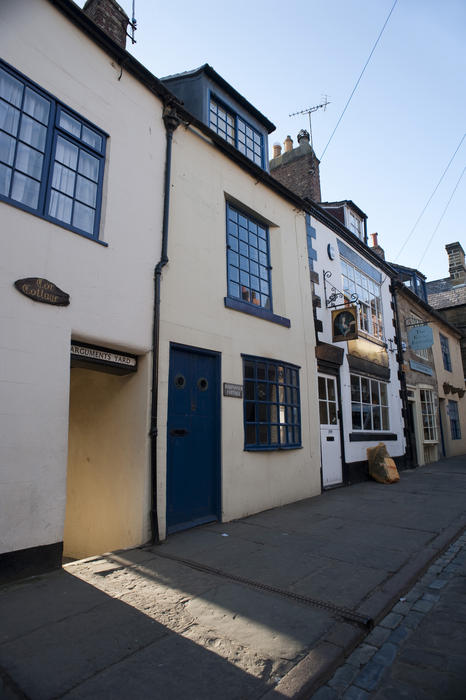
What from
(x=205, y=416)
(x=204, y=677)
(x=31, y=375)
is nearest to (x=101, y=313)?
(x=31, y=375)

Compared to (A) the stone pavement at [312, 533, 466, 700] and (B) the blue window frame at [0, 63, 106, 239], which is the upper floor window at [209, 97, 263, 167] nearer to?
(B) the blue window frame at [0, 63, 106, 239]

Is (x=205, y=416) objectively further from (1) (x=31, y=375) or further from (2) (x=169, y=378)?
(1) (x=31, y=375)

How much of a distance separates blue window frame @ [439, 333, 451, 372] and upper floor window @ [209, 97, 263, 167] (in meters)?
14.4

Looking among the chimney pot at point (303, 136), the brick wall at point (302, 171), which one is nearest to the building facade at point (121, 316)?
the brick wall at point (302, 171)

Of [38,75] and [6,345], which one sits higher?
[38,75]

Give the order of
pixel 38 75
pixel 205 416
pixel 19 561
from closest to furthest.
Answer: pixel 19 561
pixel 38 75
pixel 205 416

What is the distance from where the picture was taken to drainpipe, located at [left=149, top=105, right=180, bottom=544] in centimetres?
493

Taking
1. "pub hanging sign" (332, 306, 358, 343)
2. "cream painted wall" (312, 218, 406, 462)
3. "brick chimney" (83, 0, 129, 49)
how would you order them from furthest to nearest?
"cream painted wall" (312, 218, 406, 462)
"pub hanging sign" (332, 306, 358, 343)
"brick chimney" (83, 0, 129, 49)

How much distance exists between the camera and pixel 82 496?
5801 millimetres

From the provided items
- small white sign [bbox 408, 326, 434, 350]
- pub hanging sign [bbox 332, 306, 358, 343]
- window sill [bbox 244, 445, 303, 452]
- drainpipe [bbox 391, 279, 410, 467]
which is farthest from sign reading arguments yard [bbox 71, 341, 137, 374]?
small white sign [bbox 408, 326, 434, 350]

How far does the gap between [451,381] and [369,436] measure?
36.5 ft

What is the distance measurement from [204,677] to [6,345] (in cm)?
314

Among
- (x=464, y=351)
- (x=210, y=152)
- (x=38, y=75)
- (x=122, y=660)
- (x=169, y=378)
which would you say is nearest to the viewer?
(x=122, y=660)

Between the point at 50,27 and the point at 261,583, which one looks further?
the point at 50,27
